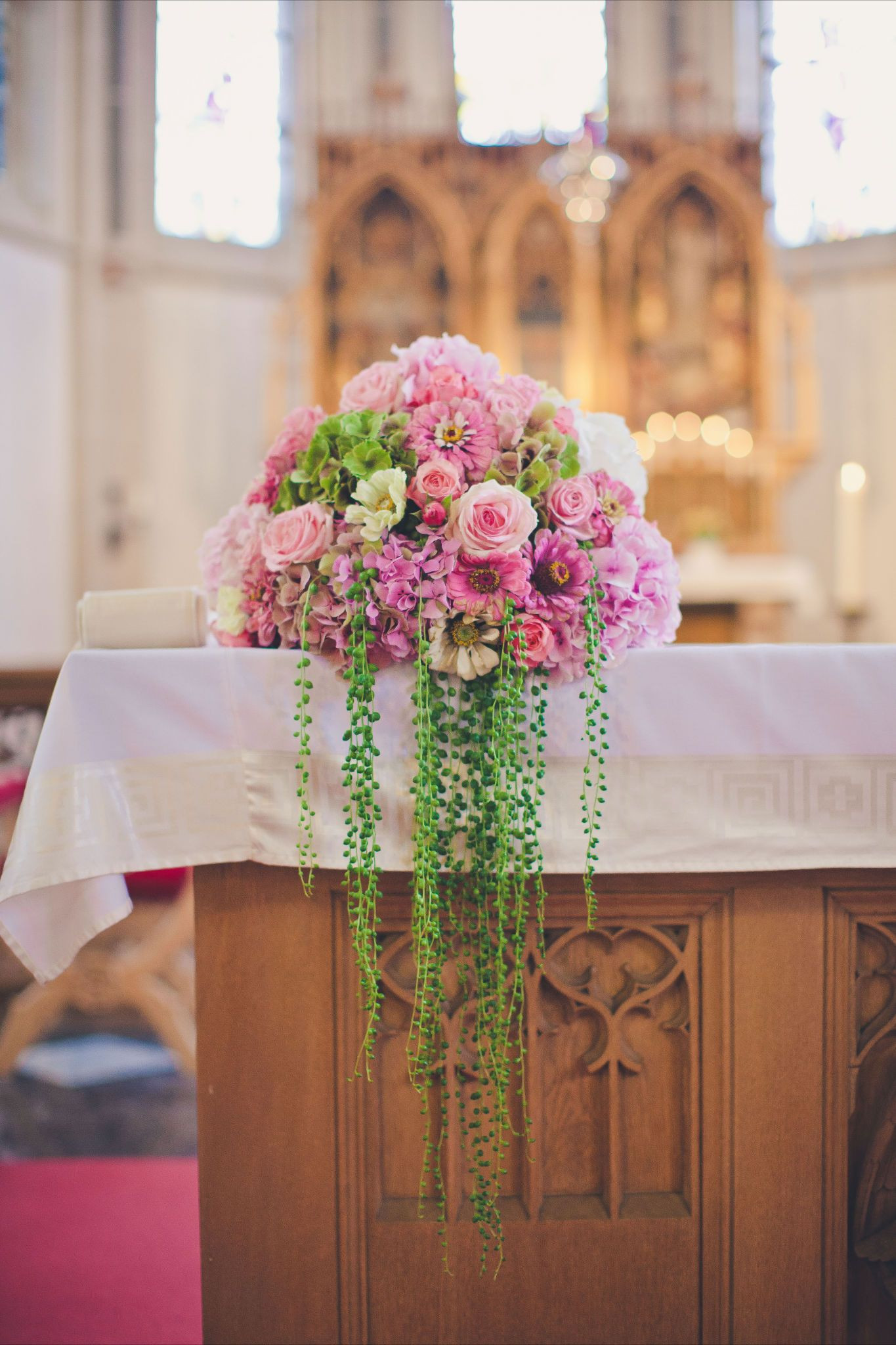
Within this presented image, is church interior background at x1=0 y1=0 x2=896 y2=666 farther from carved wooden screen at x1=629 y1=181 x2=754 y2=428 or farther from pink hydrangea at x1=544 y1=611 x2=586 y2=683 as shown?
pink hydrangea at x1=544 y1=611 x2=586 y2=683

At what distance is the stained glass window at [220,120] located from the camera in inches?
267

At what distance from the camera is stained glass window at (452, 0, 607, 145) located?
679 cm

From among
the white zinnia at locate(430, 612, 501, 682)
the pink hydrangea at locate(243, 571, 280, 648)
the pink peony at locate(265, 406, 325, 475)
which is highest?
the pink peony at locate(265, 406, 325, 475)

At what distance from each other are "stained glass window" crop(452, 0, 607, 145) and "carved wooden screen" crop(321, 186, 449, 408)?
51.1 inches

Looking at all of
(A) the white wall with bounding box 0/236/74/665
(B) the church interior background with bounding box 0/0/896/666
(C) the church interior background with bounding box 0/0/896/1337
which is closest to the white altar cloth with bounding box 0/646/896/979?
(C) the church interior background with bounding box 0/0/896/1337

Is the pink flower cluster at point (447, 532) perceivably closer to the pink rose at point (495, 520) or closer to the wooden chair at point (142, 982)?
the pink rose at point (495, 520)

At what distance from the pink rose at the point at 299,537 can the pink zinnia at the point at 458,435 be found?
152 mm

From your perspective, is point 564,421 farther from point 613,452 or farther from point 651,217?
point 651,217

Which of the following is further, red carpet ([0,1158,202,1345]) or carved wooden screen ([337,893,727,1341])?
red carpet ([0,1158,202,1345])

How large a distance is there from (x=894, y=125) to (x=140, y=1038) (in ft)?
22.2

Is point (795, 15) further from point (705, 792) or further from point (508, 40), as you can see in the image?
point (705, 792)

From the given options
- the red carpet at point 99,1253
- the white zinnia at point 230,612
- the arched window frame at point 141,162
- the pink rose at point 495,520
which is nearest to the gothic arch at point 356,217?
the arched window frame at point 141,162

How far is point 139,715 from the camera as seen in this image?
138 centimetres

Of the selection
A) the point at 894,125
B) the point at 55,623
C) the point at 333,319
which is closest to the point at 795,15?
the point at 894,125
